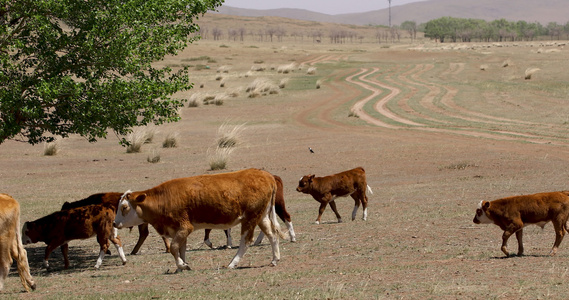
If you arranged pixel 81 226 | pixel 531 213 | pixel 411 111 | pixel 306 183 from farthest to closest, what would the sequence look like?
1. pixel 411 111
2. pixel 306 183
3. pixel 81 226
4. pixel 531 213

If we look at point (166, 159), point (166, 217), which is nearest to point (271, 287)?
point (166, 217)

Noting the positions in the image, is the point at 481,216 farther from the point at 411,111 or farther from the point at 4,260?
the point at 411,111

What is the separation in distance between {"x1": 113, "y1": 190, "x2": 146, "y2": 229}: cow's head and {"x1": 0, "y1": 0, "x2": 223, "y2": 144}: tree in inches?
117

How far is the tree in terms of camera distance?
1316 centimetres

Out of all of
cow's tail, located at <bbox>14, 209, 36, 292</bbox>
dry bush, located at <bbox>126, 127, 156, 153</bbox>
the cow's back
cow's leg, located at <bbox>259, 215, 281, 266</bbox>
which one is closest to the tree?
cow's tail, located at <bbox>14, 209, 36, 292</bbox>

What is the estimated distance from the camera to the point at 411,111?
43.0 metres

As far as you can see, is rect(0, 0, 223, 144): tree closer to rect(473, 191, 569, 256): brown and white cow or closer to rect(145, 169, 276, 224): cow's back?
rect(145, 169, 276, 224): cow's back

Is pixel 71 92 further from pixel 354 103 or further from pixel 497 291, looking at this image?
pixel 354 103

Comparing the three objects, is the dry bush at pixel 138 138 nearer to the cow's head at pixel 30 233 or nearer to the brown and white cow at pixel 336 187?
the brown and white cow at pixel 336 187

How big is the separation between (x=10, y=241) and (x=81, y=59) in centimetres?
541

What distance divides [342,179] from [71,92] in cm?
623

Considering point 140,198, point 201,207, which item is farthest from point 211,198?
point 140,198

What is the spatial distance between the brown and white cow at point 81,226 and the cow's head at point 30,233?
0.02 meters

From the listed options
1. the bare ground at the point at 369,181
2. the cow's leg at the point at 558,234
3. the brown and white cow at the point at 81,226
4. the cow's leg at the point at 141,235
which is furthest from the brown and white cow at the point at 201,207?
the cow's leg at the point at 558,234
